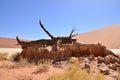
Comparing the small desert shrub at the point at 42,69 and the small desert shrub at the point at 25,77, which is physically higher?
the small desert shrub at the point at 42,69

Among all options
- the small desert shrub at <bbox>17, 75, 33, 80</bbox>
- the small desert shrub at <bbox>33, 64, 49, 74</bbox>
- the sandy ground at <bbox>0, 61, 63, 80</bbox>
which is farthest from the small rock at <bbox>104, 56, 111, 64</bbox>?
the small desert shrub at <bbox>17, 75, 33, 80</bbox>

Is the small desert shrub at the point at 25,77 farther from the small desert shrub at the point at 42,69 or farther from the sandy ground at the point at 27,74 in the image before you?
the small desert shrub at the point at 42,69

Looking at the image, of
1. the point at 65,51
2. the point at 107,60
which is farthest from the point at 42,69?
the point at 107,60

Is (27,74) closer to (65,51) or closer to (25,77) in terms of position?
(25,77)

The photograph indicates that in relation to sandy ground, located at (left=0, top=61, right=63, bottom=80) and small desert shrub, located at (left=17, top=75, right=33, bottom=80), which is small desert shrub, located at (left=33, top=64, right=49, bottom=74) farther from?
small desert shrub, located at (left=17, top=75, right=33, bottom=80)

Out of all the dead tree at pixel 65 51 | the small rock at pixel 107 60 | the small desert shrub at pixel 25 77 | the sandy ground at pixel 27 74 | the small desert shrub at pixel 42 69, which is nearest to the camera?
the small desert shrub at pixel 25 77

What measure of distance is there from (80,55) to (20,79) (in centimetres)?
417

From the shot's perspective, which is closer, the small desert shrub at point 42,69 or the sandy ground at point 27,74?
the sandy ground at point 27,74

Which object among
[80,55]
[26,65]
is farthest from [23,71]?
[80,55]

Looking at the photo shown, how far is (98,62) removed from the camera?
37.9ft

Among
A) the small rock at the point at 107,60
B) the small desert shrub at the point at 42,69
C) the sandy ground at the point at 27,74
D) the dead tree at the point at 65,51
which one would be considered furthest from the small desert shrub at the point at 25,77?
the small rock at the point at 107,60

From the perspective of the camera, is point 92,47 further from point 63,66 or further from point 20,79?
point 20,79

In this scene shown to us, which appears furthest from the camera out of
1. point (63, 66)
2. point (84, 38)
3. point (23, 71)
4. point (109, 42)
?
point (84, 38)

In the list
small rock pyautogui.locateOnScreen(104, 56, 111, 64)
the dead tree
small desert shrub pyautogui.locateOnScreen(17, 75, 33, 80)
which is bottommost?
small desert shrub pyautogui.locateOnScreen(17, 75, 33, 80)
